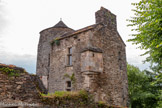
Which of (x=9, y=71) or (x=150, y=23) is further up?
(x=150, y=23)

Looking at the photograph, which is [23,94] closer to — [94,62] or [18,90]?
[18,90]

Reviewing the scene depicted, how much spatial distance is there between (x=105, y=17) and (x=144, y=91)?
9.22 metres

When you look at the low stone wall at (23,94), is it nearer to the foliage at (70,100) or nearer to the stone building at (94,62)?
the foliage at (70,100)

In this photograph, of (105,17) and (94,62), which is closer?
(94,62)

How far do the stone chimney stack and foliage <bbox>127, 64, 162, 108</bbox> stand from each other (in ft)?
22.1

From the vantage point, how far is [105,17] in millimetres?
12414

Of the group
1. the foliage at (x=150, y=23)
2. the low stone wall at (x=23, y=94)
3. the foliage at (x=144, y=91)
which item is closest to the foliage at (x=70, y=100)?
the low stone wall at (x=23, y=94)

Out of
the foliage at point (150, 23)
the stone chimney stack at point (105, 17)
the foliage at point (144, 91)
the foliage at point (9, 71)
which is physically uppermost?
the stone chimney stack at point (105, 17)

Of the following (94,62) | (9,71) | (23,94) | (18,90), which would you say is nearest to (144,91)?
(94,62)

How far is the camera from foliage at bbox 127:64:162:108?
14.1m

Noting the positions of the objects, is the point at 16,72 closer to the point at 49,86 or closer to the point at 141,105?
the point at 49,86

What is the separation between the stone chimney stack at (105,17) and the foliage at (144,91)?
6.73 metres

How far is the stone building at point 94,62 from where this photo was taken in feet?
33.3

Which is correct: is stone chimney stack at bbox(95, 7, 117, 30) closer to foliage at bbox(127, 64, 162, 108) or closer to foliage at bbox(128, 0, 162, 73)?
foliage at bbox(128, 0, 162, 73)
